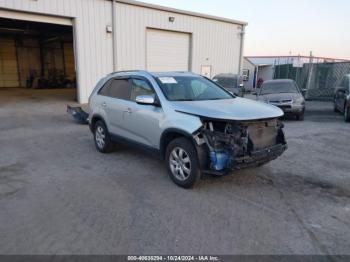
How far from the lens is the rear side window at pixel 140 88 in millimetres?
4998

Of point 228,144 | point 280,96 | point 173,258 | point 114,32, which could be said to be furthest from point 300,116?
point 114,32


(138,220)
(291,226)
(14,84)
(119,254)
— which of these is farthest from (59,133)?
(14,84)

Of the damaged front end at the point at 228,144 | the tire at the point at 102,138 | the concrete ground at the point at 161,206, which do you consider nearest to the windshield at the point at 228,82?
the concrete ground at the point at 161,206

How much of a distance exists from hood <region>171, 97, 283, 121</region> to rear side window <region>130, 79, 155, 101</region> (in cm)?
68

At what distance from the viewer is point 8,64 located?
2606cm

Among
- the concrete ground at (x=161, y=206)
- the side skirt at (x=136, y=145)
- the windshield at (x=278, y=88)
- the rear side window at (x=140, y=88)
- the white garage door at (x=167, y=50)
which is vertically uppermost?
the white garage door at (x=167, y=50)

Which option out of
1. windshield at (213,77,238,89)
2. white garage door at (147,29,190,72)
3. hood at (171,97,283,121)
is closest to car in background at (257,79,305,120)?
windshield at (213,77,238,89)

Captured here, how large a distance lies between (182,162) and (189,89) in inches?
59.0

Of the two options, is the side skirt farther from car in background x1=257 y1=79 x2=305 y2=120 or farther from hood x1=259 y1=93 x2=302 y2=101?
hood x1=259 y1=93 x2=302 y2=101

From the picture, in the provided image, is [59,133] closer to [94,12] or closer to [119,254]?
[119,254]

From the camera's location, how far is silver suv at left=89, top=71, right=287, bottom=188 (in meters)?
3.96

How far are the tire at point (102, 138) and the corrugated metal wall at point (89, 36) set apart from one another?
7.85m

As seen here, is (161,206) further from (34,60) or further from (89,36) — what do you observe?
(34,60)

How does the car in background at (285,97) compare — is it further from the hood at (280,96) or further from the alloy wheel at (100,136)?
the alloy wheel at (100,136)
